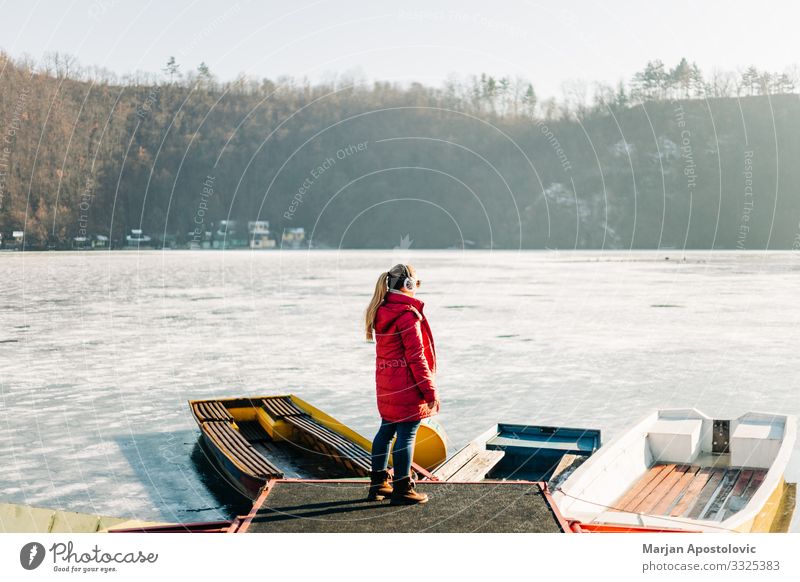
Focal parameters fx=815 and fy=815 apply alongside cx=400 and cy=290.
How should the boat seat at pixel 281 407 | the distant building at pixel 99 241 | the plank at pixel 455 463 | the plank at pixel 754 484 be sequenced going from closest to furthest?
the plank at pixel 754 484 < the plank at pixel 455 463 < the boat seat at pixel 281 407 < the distant building at pixel 99 241

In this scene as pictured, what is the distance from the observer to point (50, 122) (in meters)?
55.1

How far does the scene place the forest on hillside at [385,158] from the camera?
35375 mm

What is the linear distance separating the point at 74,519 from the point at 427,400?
3.75 m

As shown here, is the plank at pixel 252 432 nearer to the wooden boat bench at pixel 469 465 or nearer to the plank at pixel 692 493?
the wooden boat bench at pixel 469 465

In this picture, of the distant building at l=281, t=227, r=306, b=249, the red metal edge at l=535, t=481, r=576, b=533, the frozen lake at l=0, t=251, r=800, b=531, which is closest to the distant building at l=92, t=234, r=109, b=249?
the distant building at l=281, t=227, r=306, b=249

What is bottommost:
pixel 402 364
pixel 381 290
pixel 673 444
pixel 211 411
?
pixel 211 411

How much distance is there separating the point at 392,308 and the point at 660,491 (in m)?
3.83

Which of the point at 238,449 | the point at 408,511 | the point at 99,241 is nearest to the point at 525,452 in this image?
the point at 238,449

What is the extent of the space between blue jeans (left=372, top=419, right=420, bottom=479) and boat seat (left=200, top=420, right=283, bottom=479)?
2.44 metres

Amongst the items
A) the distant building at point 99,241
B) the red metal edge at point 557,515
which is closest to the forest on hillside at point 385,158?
the distant building at point 99,241

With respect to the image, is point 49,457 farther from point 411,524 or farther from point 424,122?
point 424,122

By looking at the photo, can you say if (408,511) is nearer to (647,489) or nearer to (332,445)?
(647,489)

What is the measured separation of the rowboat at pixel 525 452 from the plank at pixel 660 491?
93 cm

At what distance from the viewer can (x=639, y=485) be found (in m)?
8.05
